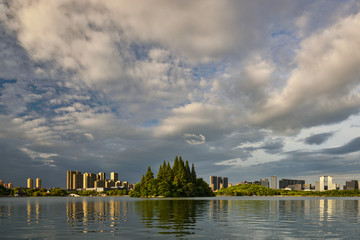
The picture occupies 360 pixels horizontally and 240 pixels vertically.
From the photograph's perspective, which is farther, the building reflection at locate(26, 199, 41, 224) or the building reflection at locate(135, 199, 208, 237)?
the building reflection at locate(26, 199, 41, 224)

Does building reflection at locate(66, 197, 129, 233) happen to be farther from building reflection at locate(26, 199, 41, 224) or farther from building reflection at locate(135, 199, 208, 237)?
building reflection at locate(26, 199, 41, 224)

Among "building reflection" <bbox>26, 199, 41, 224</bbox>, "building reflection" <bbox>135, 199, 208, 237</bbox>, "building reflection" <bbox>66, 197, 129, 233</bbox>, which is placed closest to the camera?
"building reflection" <bbox>135, 199, 208, 237</bbox>

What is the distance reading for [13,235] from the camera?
95.7 ft

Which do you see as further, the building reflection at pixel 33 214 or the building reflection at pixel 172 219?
the building reflection at pixel 33 214

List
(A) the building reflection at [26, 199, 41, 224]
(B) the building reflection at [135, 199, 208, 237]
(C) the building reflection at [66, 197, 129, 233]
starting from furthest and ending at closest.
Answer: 1. (A) the building reflection at [26, 199, 41, 224]
2. (C) the building reflection at [66, 197, 129, 233]
3. (B) the building reflection at [135, 199, 208, 237]

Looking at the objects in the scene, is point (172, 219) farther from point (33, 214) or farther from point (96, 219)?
point (33, 214)

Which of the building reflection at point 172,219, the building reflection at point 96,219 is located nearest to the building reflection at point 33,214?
the building reflection at point 96,219

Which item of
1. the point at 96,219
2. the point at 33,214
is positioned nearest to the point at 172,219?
the point at 96,219

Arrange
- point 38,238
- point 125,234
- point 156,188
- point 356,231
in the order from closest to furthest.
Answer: point 38,238 → point 125,234 → point 356,231 → point 156,188

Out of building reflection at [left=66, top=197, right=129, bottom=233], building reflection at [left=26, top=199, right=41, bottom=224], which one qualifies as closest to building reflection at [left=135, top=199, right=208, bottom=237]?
building reflection at [left=66, top=197, right=129, bottom=233]

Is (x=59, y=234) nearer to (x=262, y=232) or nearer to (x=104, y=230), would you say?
(x=104, y=230)

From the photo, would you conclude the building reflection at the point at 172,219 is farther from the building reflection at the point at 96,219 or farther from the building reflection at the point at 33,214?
A: the building reflection at the point at 33,214

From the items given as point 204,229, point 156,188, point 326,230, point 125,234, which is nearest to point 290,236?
point 326,230

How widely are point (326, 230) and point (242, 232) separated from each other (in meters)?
9.23
